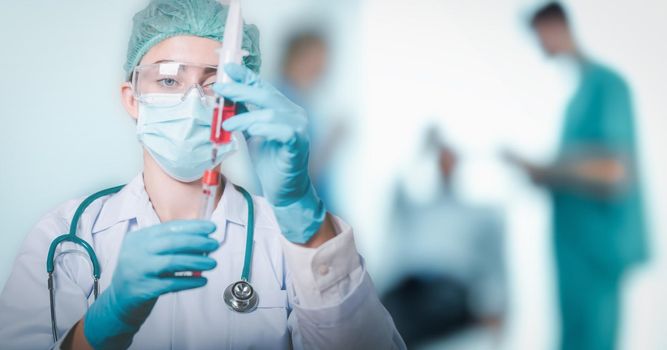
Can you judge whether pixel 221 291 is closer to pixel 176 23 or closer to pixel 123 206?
pixel 123 206

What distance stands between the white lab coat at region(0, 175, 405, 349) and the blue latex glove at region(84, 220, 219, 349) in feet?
0.53

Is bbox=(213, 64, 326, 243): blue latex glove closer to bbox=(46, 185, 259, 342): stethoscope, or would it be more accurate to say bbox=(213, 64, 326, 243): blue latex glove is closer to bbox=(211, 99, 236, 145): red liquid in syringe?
bbox=(211, 99, 236, 145): red liquid in syringe

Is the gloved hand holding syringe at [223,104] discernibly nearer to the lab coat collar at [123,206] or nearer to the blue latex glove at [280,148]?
the blue latex glove at [280,148]

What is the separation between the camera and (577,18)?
166 centimetres

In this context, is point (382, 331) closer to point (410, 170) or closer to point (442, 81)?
point (410, 170)

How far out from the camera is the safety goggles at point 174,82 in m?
1.05

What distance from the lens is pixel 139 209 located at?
113cm

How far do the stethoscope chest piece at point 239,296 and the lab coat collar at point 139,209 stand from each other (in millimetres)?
140

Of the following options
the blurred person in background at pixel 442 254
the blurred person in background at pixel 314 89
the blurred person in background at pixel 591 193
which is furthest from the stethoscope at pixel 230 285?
the blurred person in background at pixel 591 193

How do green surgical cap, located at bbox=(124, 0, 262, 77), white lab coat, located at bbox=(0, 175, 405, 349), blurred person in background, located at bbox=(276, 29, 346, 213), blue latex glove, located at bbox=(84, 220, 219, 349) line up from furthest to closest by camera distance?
1. blurred person in background, located at bbox=(276, 29, 346, 213)
2. green surgical cap, located at bbox=(124, 0, 262, 77)
3. white lab coat, located at bbox=(0, 175, 405, 349)
4. blue latex glove, located at bbox=(84, 220, 219, 349)

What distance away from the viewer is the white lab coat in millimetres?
977

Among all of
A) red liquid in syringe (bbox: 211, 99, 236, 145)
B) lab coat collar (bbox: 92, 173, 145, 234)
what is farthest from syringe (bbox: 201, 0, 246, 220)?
lab coat collar (bbox: 92, 173, 145, 234)

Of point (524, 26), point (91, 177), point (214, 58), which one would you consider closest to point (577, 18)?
point (524, 26)

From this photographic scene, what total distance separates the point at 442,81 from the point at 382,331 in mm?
801
